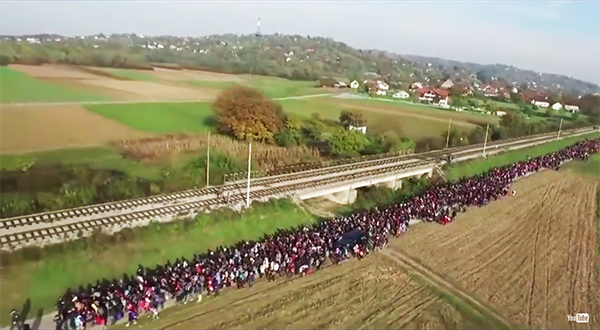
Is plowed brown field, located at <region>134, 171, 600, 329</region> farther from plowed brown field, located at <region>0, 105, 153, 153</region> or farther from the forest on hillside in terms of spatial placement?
the forest on hillside

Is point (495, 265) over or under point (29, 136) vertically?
under

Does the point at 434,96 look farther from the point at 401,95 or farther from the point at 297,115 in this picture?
the point at 297,115

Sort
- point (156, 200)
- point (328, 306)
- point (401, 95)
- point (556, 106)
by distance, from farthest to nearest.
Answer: point (556, 106), point (401, 95), point (156, 200), point (328, 306)

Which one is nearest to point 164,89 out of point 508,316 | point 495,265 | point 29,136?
point 29,136

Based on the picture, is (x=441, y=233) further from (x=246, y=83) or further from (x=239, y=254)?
(x=246, y=83)

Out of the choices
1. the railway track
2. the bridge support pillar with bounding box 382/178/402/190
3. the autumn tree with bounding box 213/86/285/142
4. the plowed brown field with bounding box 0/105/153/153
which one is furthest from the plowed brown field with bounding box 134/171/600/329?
the plowed brown field with bounding box 0/105/153/153

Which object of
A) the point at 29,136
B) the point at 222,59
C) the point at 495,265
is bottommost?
the point at 495,265

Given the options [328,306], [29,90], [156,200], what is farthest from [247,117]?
[328,306]
